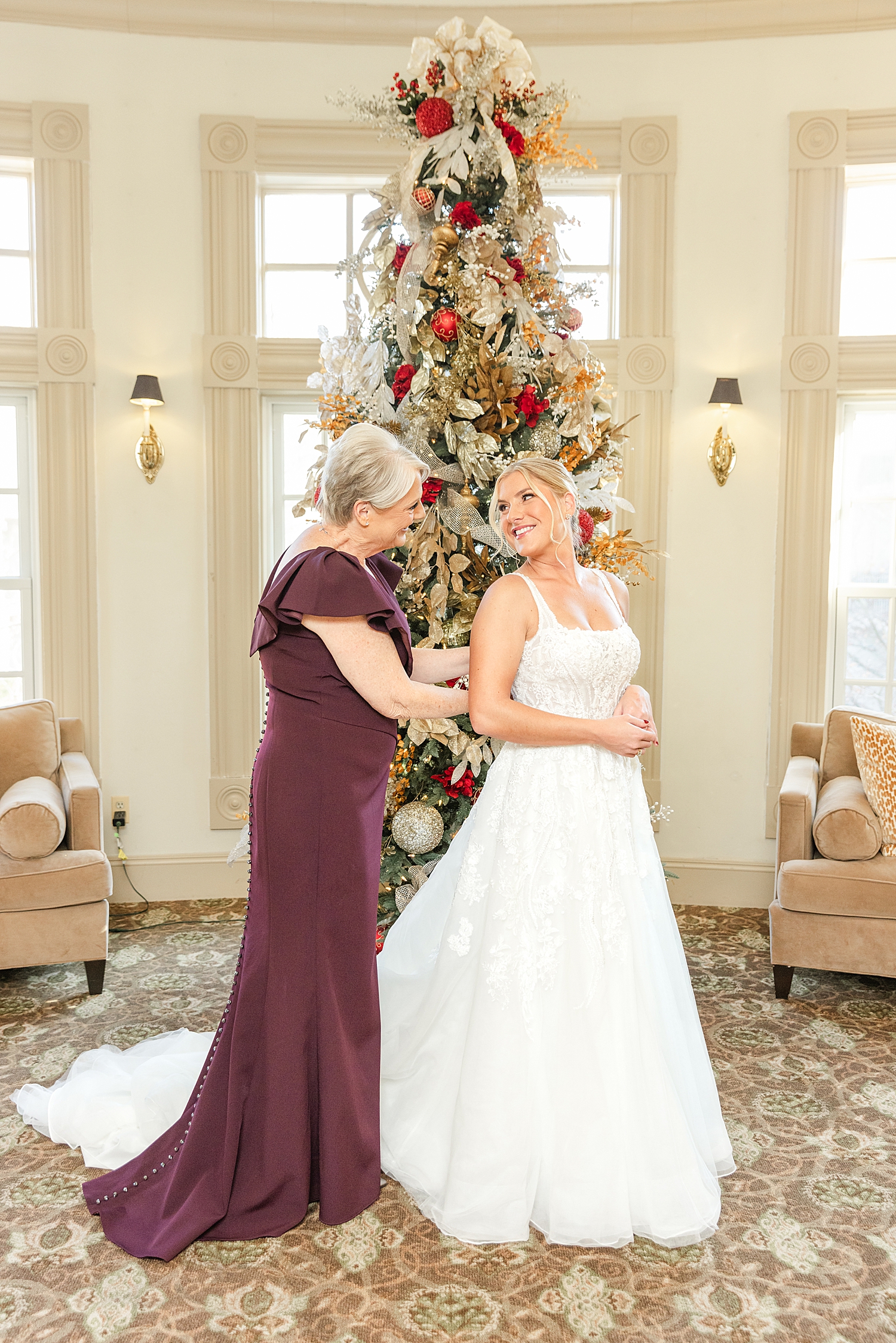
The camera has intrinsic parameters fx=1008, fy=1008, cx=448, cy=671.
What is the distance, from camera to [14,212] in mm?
5000

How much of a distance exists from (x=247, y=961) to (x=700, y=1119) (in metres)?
1.15

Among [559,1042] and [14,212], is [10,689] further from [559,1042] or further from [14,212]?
[559,1042]

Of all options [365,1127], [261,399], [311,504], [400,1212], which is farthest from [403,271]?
[400,1212]

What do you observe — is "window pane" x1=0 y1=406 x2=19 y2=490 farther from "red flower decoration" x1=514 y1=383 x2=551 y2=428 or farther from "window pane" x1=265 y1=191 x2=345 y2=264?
"red flower decoration" x1=514 y1=383 x2=551 y2=428

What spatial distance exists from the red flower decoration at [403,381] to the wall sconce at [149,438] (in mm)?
1992

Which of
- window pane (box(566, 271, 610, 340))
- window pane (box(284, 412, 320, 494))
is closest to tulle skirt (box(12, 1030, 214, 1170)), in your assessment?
window pane (box(284, 412, 320, 494))

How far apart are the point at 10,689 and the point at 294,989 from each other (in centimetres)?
343

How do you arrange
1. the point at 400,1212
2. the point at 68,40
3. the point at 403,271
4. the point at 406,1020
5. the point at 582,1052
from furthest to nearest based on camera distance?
the point at 68,40, the point at 403,271, the point at 406,1020, the point at 400,1212, the point at 582,1052

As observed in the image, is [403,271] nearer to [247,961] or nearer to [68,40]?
[247,961]

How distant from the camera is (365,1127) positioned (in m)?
2.40

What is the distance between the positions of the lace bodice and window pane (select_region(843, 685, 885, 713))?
3089 mm

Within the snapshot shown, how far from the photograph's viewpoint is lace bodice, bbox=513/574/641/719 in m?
2.43

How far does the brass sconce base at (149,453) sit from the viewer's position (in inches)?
192

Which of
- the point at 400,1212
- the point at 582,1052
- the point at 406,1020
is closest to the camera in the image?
the point at 582,1052
